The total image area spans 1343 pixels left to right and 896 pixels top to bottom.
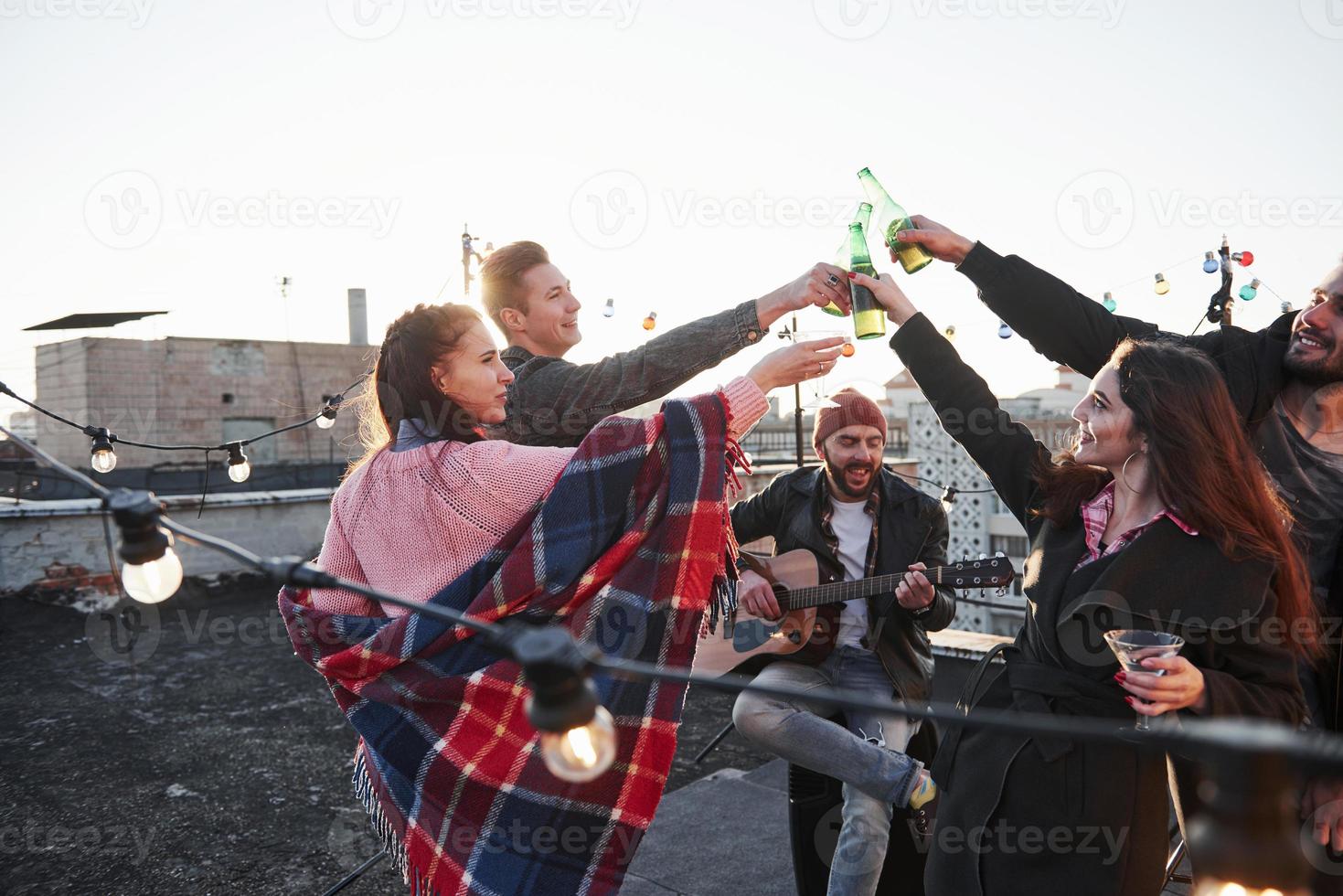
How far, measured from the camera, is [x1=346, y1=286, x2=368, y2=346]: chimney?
27.2m

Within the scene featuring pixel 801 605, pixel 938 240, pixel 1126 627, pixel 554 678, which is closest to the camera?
pixel 554 678

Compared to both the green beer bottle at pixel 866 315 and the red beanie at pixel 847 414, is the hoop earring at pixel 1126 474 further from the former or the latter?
the red beanie at pixel 847 414

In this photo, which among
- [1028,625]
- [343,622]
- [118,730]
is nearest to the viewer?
[343,622]

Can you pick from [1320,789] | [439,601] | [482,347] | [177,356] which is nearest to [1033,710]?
[1320,789]

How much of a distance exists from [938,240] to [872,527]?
1446 millimetres

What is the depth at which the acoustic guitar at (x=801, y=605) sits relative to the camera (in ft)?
10.3

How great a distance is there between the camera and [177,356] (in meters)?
23.4

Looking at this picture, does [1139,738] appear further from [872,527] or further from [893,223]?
[872,527]

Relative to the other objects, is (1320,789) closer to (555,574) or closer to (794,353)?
(794,353)

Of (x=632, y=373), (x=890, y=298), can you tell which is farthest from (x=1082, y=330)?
(x=632, y=373)

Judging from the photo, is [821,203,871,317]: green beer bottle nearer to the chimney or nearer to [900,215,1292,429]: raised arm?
[900,215,1292,429]: raised arm

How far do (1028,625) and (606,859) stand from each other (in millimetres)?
1143

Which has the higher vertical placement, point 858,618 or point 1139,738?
point 1139,738

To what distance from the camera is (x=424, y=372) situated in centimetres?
207
